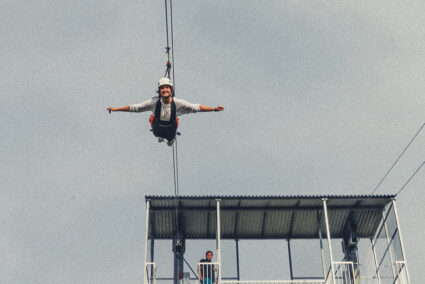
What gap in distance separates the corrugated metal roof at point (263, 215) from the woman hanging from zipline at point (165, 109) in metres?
7.44

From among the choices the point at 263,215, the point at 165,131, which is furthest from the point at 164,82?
the point at 263,215

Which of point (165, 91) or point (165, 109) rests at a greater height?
point (165, 91)

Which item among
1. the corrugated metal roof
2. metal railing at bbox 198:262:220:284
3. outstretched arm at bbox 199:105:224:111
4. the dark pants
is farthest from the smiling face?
the corrugated metal roof

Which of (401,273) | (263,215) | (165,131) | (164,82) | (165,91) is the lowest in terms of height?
(401,273)

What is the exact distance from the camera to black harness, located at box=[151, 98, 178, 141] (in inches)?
691

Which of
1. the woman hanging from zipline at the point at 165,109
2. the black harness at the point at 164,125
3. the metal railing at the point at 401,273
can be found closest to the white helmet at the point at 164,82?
the woman hanging from zipline at the point at 165,109

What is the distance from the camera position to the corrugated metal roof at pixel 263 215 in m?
25.3

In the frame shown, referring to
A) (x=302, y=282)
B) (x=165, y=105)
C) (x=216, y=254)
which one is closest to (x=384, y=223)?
(x=302, y=282)

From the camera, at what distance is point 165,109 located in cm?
1752

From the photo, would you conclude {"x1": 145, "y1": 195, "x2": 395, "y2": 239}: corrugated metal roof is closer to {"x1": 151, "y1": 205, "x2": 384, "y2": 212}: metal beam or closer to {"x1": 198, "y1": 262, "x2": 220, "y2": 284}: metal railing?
{"x1": 151, "y1": 205, "x2": 384, "y2": 212}: metal beam

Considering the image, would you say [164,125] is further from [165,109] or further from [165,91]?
[165,91]

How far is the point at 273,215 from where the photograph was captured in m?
26.6

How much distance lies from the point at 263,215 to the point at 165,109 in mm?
10170

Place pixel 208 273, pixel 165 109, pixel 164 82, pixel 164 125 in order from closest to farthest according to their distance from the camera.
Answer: pixel 164 82 → pixel 165 109 → pixel 164 125 → pixel 208 273
